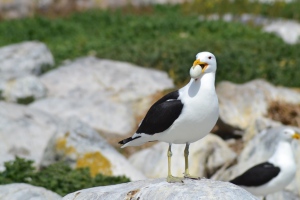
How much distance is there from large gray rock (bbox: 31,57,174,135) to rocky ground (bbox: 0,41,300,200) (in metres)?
0.02

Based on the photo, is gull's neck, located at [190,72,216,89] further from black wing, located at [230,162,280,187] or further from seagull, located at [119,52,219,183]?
black wing, located at [230,162,280,187]

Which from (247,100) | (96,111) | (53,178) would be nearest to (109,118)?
(96,111)

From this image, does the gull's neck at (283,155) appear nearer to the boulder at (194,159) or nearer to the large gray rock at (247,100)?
the boulder at (194,159)

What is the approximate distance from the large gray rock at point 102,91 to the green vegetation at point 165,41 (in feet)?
3.34

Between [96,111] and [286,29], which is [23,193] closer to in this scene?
[96,111]

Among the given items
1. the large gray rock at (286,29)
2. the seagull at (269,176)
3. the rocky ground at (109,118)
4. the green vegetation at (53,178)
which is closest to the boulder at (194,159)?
the rocky ground at (109,118)

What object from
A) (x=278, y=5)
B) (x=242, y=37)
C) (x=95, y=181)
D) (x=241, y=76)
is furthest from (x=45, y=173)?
(x=278, y=5)

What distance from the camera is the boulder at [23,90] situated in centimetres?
1803

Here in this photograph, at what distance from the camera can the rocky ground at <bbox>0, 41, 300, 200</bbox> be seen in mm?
12969

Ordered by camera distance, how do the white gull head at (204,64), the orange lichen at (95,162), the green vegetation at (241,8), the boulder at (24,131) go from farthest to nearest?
the green vegetation at (241,8) → the boulder at (24,131) → the orange lichen at (95,162) → the white gull head at (204,64)

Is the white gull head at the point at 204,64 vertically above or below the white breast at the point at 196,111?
above

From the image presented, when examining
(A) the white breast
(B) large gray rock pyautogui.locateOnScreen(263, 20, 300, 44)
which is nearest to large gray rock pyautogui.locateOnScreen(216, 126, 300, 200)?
(A) the white breast

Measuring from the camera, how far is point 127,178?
11898 mm

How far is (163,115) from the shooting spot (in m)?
8.30
